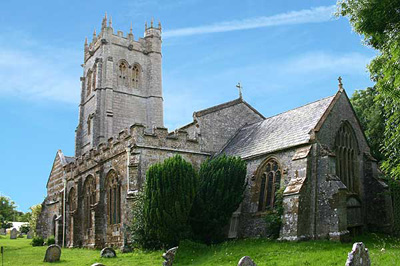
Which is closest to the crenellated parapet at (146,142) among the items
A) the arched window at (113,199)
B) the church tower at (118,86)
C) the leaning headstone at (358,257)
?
the arched window at (113,199)

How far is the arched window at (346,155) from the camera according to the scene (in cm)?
2378

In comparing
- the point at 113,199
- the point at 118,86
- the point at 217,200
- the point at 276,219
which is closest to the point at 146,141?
the point at 113,199

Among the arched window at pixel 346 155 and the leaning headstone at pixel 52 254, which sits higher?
the arched window at pixel 346 155

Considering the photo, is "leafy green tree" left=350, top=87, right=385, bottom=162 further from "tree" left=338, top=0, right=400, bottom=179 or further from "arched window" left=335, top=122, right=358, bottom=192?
"tree" left=338, top=0, right=400, bottom=179

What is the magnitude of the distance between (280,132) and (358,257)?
1381cm

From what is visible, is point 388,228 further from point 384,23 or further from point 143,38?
point 143,38

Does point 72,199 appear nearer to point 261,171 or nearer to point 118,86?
point 261,171

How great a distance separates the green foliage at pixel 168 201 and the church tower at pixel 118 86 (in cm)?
2694

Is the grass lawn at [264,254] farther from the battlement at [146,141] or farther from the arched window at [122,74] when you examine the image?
the arched window at [122,74]

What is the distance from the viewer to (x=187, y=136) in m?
27.7

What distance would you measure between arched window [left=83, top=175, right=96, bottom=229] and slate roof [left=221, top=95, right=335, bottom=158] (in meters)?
9.35

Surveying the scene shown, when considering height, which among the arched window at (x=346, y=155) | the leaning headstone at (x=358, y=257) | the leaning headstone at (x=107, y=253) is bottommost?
the leaning headstone at (x=107, y=253)

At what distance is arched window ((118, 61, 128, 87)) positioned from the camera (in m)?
52.1

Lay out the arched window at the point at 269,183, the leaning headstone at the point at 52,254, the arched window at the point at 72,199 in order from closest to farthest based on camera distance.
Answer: the leaning headstone at the point at 52,254 → the arched window at the point at 269,183 → the arched window at the point at 72,199
